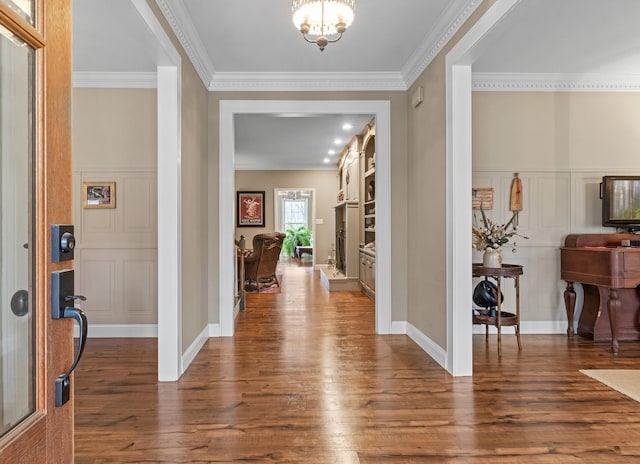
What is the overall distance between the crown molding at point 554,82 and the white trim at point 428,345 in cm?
260

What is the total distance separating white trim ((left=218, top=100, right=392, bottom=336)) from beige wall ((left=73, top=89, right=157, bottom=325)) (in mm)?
697

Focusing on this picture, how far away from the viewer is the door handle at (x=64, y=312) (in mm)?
876

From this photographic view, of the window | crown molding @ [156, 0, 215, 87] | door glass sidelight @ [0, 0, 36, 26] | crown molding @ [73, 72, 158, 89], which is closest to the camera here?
door glass sidelight @ [0, 0, 36, 26]

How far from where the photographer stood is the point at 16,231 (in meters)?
0.83

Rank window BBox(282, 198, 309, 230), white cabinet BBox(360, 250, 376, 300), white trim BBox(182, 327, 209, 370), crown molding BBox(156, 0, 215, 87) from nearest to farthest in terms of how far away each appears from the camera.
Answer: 1. crown molding BBox(156, 0, 215, 87)
2. white trim BBox(182, 327, 209, 370)
3. white cabinet BBox(360, 250, 376, 300)
4. window BBox(282, 198, 309, 230)

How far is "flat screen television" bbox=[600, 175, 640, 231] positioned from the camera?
404 centimetres

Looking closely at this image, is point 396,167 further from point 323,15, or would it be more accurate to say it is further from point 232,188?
point 323,15

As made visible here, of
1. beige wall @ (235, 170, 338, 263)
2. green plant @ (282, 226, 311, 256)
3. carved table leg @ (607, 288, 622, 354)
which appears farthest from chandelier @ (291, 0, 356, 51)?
green plant @ (282, 226, 311, 256)

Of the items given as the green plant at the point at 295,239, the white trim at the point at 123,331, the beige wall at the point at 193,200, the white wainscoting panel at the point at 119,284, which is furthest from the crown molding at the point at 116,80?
the green plant at the point at 295,239

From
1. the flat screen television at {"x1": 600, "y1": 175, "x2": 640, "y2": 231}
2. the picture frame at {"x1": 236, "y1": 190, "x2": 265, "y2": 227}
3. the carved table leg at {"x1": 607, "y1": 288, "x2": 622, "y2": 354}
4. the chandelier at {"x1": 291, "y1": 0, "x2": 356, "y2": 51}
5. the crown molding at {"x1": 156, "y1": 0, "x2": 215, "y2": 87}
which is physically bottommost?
the carved table leg at {"x1": 607, "y1": 288, "x2": 622, "y2": 354}

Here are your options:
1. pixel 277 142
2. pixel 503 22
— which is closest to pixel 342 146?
pixel 277 142

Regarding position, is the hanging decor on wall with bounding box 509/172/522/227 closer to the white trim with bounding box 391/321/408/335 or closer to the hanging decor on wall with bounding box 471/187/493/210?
the hanging decor on wall with bounding box 471/187/493/210

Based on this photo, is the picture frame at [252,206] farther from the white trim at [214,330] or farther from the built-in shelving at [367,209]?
the white trim at [214,330]


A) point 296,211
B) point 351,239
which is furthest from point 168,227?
point 296,211
